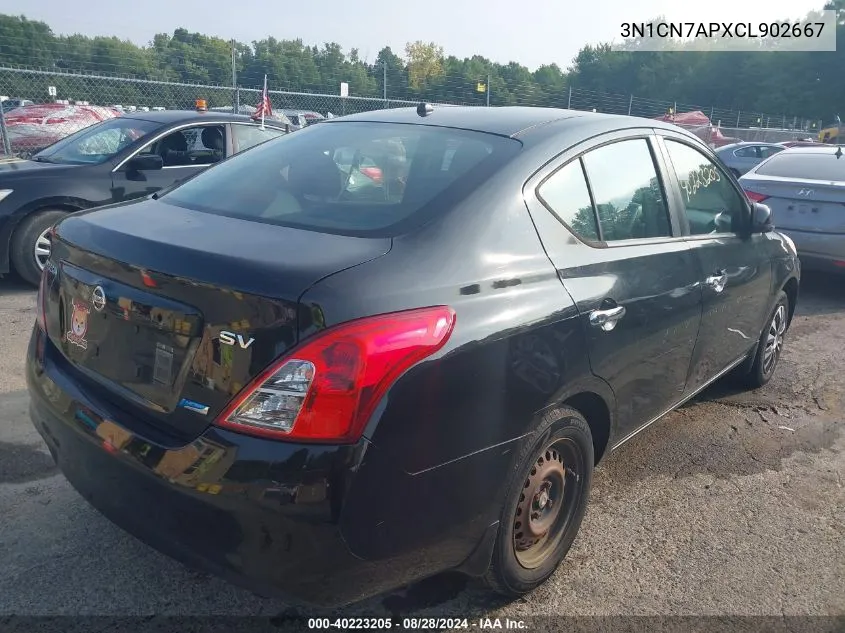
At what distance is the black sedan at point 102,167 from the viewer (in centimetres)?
602

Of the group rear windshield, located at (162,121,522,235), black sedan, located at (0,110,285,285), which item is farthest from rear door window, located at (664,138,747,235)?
black sedan, located at (0,110,285,285)

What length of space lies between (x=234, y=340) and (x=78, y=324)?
2.46 feet

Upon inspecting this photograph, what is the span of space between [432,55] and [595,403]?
2231 inches

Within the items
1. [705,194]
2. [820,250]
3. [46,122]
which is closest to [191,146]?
[705,194]

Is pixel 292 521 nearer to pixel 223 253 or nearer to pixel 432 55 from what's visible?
pixel 223 253

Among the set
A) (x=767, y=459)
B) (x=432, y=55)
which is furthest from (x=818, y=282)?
(x=432, y=55)

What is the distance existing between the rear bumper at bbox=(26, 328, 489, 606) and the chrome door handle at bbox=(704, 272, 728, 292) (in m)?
1.89

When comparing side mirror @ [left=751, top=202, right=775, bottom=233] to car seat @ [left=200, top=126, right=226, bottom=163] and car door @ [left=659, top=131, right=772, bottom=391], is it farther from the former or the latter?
car seat @ [left=200, top=126, right=226, bottom=163]

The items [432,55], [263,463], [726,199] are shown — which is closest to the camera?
[263,463]

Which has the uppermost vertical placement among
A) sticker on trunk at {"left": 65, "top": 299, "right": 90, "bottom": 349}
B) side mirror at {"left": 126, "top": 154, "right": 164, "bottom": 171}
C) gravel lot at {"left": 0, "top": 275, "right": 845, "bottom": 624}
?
side mirror at {"left": 126, "top": 154, "right": 164, "bottom": 171}

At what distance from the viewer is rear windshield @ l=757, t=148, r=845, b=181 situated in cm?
750

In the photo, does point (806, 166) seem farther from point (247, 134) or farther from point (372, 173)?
point (372, 173)

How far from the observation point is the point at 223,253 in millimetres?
2068

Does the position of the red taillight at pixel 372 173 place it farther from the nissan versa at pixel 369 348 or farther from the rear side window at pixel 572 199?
the rear side window at pixel 572 199
